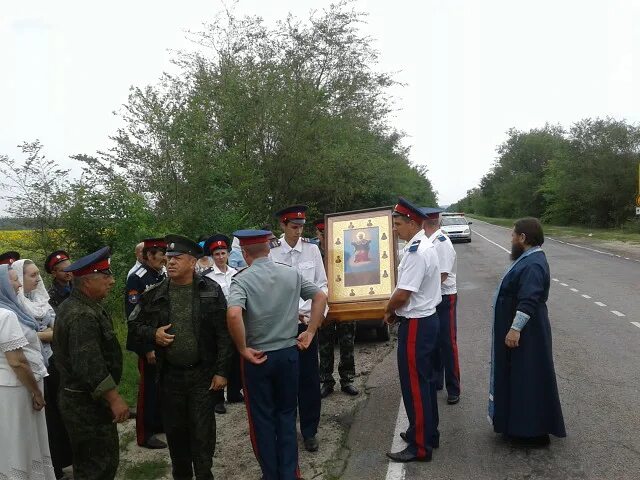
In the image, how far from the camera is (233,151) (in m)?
14.0

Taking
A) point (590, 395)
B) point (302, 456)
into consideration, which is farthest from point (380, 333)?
point (302, 456)

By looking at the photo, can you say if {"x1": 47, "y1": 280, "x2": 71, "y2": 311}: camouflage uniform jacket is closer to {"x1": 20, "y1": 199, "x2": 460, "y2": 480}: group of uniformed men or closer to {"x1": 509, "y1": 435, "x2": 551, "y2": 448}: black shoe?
{"x1": 20, "y1": 199, "x2": 460, "y2": 480}: group of uniformed men

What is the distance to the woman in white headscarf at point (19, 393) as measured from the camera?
380 cm

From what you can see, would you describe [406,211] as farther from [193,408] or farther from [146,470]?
[146,470]

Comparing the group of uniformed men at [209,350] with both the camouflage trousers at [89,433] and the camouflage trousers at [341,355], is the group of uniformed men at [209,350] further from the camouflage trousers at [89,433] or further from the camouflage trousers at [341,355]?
the camouflage trousers at [341,355]

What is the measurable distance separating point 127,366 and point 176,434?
383 cm

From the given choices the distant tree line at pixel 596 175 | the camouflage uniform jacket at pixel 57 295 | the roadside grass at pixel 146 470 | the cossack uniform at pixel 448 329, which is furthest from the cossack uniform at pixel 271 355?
the distant tree line at pixel 596 175

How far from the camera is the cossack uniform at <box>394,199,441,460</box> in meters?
4.77

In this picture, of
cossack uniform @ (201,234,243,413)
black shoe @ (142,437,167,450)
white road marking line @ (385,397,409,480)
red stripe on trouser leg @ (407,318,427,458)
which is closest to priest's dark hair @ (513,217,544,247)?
red stripe on trouser leg @ (407,318,427,458)

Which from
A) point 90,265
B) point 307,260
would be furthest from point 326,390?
point 90,265

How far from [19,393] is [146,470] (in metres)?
1.44

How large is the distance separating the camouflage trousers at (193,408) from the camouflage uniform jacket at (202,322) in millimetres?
100

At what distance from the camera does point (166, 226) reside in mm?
11023

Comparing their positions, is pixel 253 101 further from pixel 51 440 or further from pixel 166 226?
pixel 51 440
